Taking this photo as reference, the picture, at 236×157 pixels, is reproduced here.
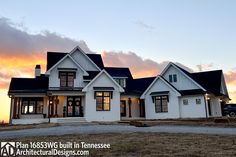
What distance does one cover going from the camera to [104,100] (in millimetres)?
33188

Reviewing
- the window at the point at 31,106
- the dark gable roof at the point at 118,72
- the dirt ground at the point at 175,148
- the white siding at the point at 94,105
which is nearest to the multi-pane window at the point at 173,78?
the dark gable roof at the point at 118,72

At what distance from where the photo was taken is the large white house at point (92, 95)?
3262 centimetres

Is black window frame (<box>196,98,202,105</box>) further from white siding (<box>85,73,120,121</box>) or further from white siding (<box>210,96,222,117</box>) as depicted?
white siding (<box>85,73,120,121</box>)

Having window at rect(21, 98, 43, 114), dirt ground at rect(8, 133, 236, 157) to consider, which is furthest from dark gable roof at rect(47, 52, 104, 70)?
dirt ground at rect(8, 133, 236, 157)

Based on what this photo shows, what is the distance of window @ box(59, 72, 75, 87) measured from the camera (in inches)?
1328

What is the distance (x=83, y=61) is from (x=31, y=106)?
9067 millimetres

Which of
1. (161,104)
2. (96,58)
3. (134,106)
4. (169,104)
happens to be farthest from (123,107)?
(96,58)

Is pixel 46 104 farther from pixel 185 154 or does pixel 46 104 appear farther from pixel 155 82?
pixel 185 154

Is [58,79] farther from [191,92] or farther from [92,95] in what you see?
[191,92]

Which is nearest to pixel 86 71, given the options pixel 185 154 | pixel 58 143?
pixel 58 143

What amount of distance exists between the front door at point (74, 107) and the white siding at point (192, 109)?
1331cm

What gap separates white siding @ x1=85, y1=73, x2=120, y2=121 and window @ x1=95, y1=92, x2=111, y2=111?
1.38ft

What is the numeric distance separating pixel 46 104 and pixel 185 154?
27.8 m

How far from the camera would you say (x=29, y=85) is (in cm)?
3441
